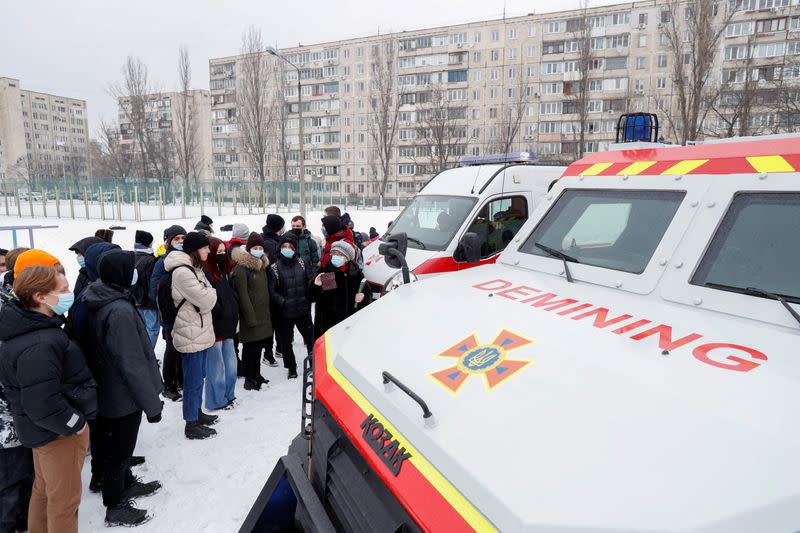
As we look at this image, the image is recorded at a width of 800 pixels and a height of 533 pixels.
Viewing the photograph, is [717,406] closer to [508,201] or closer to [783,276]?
[783,276]

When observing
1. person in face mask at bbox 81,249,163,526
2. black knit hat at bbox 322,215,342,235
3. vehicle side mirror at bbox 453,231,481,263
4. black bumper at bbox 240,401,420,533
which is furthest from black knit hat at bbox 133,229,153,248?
black bumper at bbox 240,401,420,533

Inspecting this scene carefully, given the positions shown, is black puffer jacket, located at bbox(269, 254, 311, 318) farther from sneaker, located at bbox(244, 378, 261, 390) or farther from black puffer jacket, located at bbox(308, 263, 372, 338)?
sneaker, located at bbox(244, 378, 261, 390)

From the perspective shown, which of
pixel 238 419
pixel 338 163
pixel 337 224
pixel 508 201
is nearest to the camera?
pixel 238 419

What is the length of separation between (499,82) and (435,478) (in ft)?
167

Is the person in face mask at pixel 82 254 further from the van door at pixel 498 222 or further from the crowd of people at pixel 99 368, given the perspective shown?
the van door at pixel 498 222

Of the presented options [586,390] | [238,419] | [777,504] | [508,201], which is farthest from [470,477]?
[508,201]

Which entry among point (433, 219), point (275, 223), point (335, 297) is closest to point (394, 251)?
point (335, 297)

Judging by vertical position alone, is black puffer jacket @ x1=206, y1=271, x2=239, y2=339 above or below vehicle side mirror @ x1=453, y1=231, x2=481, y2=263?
below

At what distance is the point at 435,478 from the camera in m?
1.41

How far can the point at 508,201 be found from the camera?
694cm

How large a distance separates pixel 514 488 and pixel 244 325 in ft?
15.4

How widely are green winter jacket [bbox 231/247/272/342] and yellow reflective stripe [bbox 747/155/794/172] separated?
4.57 meters

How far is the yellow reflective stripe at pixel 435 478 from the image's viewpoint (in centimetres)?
124

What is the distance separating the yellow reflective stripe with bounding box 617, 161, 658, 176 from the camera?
2610 millimetres
